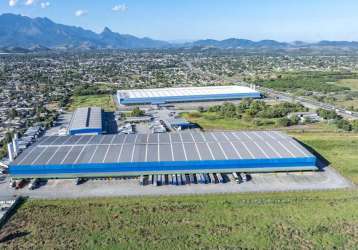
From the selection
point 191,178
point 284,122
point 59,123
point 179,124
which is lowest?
point 59,123

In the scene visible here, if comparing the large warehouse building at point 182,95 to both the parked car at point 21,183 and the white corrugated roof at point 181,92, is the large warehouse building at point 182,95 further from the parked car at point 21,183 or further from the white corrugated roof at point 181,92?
the parked car at point 21,183

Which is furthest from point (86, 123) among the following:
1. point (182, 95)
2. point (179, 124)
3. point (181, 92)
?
point (181, 92)

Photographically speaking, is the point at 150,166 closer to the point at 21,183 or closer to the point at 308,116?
the point at 21,183

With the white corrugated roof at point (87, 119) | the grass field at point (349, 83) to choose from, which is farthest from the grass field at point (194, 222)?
the grass field at point (349, 83)

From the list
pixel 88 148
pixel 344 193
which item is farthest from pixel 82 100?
pixel 344 193

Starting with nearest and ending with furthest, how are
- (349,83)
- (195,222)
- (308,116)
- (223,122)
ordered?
(195,222) < (223,122) < (308,116) < (349,83)

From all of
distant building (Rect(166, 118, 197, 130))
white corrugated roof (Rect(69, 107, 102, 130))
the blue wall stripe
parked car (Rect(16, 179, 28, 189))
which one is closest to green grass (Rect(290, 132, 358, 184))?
the blue wall stripe

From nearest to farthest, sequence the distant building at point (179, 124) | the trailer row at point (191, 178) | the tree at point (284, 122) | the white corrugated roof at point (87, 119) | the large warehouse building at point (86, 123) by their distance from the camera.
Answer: the trailer row at point (191, 178) → the large warehouse building at point (86, 123) → the white corrugated roof at point (87, 119) → the distant building at point (179, 124) → the tree at point (284, 122)
